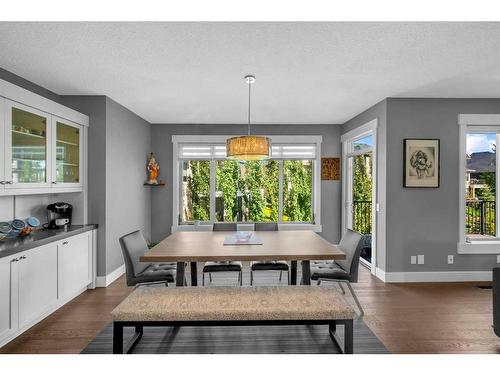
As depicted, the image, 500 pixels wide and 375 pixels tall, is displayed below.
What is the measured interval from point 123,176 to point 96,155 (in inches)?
22.9

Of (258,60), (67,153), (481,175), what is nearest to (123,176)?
(67,153)

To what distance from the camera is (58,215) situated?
11.1 feet

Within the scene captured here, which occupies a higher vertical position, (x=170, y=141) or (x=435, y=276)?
(x=170, y=141)

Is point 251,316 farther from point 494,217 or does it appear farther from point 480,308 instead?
point 494,217

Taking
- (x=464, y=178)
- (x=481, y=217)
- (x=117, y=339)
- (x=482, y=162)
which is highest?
(x=482, y=162)

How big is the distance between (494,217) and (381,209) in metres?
1.59

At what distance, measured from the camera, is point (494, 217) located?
4.07 m

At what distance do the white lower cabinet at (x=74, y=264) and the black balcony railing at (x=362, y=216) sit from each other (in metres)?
4.15

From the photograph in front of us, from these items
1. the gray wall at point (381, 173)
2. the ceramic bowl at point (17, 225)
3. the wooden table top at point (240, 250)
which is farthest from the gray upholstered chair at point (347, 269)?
the ceramic bowl at point (17, 225)

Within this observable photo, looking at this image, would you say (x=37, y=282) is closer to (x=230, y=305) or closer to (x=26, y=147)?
(x=26, y=147)

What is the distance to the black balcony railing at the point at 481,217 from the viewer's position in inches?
160

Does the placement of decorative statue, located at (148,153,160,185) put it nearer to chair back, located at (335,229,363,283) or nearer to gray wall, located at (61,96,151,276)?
gray wall, located at (61,96,151,276)

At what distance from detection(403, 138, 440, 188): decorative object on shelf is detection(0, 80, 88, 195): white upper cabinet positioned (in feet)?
13.4
